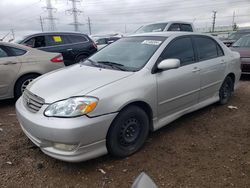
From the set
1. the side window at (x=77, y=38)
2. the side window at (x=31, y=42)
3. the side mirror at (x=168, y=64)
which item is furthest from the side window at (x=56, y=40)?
the side mirror at (x=168, y=64)

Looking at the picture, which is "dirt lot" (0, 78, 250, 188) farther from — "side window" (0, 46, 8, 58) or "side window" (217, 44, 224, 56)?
"side window" (0, 46, 8, 58)

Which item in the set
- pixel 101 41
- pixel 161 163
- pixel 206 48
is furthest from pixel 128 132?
pixel 101 41

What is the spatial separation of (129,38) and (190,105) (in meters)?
1.53

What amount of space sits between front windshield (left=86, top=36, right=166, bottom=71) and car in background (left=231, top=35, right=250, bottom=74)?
15.6ft

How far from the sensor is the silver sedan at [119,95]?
2619mm

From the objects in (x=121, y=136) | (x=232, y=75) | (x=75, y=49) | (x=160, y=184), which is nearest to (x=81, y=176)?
(x=121, y=136)

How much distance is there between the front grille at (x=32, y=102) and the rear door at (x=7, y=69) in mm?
2028

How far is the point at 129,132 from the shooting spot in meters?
3.07

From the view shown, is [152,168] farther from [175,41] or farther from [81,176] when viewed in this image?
[175,41]

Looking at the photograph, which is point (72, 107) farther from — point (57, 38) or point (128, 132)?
point (57, 38)

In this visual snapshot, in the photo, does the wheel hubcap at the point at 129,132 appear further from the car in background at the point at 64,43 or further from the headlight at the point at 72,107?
the car in background at the point at 64,43

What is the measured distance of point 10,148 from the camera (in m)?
3.33

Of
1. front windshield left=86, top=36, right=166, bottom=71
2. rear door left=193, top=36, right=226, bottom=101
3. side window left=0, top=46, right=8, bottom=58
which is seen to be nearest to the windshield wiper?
front windshield left=86, top=36, right=166, bottom=71

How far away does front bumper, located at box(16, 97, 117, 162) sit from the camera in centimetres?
253
